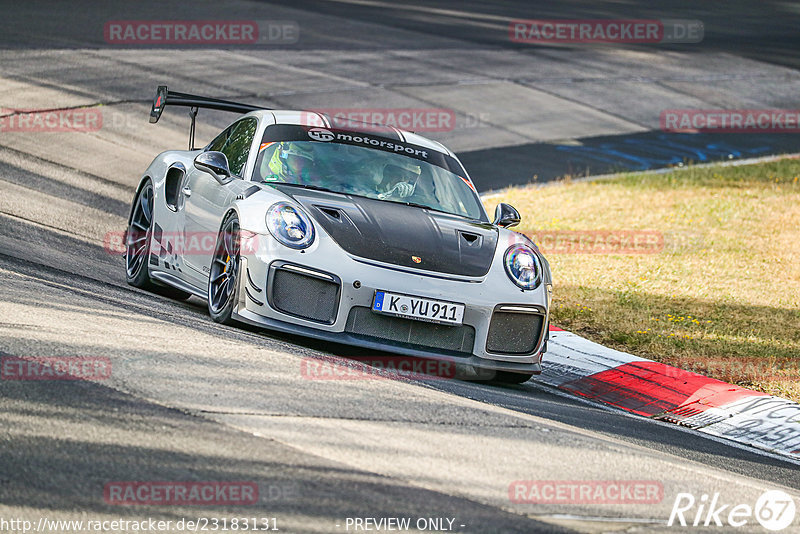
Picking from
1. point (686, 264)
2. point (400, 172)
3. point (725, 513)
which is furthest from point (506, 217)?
point (686, 264)

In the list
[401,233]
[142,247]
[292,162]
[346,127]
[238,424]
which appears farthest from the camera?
[142,247]

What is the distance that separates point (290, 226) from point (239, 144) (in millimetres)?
1689

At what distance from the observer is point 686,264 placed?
459 inches

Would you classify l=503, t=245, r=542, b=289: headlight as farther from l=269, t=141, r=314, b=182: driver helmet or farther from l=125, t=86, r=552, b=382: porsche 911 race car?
l=269, t=141, r=314, b=182: driver helmet

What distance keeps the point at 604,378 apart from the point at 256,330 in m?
2.48

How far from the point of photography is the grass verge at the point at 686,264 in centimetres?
872

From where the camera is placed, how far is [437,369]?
6828 mm

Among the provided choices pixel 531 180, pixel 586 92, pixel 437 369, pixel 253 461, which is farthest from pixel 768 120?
pixel 253 461

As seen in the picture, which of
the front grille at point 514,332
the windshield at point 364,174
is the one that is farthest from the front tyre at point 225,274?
the front grille at point 514,332

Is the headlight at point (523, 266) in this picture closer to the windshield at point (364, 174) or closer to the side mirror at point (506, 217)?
the side mirror at point (506, 217)

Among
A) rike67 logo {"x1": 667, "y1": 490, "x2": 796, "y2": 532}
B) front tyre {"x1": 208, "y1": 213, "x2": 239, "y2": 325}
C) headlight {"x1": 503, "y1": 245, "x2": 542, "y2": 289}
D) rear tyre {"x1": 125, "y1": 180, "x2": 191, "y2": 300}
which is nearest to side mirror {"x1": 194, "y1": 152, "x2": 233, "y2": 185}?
front tyre {"x1": 208, "y1": 213, "x2": 239, "y2": 325}

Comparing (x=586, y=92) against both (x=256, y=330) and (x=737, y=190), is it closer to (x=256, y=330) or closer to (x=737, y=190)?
(x=737, y=190)

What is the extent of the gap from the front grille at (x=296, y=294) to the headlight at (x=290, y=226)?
7.4 inches

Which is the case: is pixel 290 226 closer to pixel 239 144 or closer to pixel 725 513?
pixel 239 144
